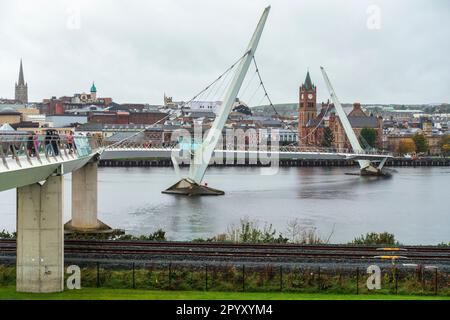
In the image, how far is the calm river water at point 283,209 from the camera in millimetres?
30547

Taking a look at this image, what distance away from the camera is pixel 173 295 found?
15.0 m

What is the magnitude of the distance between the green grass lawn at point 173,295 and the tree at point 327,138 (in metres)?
101

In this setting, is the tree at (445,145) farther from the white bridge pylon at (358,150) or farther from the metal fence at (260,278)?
the metal fence at (260,278)

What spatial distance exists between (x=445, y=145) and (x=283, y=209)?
87583 mm

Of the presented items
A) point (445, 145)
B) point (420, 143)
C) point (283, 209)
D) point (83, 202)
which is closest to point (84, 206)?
point (83, 202)

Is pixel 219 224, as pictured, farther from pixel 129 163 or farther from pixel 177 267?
pixel 129 163

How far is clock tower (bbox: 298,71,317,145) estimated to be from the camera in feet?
436

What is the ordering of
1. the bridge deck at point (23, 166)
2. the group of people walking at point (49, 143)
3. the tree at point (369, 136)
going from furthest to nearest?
1. the tree at point (369, 136)
2. the group of people walking at point (49, 143)
3. the bridge deck at point (23, 166)

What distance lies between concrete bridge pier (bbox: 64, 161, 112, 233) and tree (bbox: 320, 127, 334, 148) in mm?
88220

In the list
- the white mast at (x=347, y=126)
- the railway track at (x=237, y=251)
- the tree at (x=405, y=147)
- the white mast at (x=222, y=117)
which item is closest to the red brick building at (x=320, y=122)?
the tree at (x=405, y=147)

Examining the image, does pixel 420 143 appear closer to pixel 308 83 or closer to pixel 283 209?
pixel 308 83

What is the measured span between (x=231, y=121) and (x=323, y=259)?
112 metres

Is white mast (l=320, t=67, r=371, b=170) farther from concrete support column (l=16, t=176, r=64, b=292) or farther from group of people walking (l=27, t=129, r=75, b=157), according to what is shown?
concrete support column (l=16, t=176, r=64, b=292)
